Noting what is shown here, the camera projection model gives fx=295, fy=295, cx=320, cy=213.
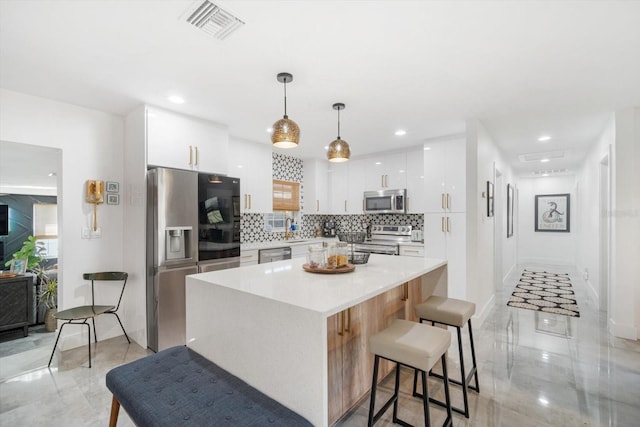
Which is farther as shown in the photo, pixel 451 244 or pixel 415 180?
pixel 415 180

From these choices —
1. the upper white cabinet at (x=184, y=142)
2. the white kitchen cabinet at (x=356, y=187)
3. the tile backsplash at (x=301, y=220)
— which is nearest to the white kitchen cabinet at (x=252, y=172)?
the tile backsplash at (x=301, y=220)

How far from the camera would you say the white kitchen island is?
47.8 inches

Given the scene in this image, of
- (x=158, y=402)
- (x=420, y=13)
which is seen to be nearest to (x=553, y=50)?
(x=420, y=13)

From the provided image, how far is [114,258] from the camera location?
3.27m

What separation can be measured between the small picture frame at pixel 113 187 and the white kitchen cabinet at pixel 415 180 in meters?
3.97

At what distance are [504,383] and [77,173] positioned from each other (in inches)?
173

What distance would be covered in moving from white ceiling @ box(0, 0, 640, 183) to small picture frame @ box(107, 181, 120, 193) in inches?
30.3

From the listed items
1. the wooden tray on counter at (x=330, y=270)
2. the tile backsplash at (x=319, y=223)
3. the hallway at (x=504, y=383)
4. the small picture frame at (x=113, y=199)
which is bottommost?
Result: the hallway at (x=504, y=383)

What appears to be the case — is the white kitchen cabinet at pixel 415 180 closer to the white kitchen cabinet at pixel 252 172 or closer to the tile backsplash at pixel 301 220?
the tile backsplash at pixel 301 220

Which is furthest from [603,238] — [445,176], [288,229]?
[288,229]

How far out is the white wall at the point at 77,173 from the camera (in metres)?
2.78

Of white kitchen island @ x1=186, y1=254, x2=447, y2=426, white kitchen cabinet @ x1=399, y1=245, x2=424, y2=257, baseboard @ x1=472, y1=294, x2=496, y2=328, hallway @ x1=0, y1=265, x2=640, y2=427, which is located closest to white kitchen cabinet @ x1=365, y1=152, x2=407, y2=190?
white kitchen cabinet @ x1=399, y1=245, x2=424, y2=257

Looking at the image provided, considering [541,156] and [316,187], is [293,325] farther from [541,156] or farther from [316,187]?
[541,156]

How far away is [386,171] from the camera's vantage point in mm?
5070
